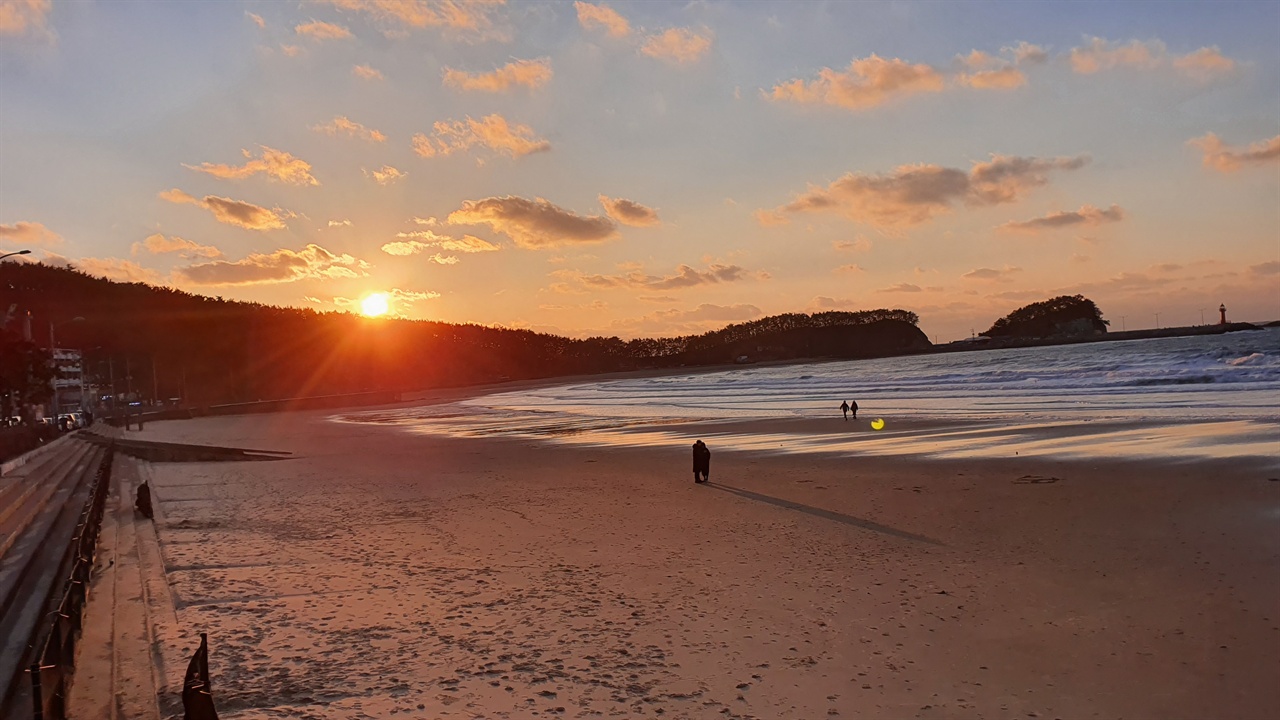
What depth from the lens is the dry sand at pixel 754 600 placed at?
630 cm

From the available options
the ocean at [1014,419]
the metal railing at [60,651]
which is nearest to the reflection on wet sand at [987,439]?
the ocean at [1014,419]

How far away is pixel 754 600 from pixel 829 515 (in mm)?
5112

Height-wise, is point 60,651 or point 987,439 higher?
point 60,651

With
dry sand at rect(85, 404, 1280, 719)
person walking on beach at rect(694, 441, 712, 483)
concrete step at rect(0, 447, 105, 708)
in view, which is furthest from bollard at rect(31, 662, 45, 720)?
person walking on beach at rect(694, 441, 712, 483)

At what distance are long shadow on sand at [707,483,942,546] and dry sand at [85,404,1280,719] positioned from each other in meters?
0.10

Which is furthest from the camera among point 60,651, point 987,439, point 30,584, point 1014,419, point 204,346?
point 204,346

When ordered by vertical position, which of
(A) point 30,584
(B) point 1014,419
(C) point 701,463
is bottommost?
(B) point 1014,419

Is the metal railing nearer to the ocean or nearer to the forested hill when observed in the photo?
the ocean

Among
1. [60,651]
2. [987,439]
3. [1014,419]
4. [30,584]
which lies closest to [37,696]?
[60,651]

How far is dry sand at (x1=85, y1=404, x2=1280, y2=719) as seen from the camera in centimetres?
630

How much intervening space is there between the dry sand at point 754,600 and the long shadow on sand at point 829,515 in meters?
0.10

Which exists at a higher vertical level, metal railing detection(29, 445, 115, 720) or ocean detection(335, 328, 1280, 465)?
metal railing detection(29, 445, 115, 720)

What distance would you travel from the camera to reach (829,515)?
13.5m

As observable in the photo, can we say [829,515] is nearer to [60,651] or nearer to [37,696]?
[60,651]
